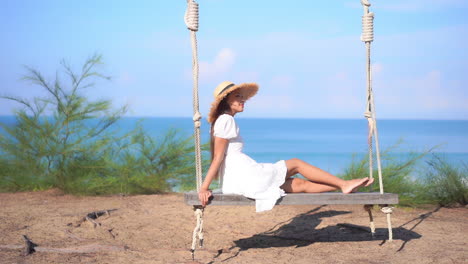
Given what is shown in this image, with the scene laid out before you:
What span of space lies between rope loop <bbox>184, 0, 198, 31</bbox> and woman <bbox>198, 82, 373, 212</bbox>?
Answer: 554 mm

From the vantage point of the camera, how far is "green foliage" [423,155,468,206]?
671 centimetres

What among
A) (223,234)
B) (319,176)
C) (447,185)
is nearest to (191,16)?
(319,176)

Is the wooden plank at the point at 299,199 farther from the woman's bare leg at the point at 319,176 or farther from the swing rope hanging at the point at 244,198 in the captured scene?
the woman's bare leg at the point at 319,176

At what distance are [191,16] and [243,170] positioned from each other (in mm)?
1306

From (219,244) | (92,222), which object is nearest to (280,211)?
(219,244)

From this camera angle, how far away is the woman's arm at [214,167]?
4102 mm

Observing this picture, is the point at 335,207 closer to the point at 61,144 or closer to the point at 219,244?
the point at 219,244

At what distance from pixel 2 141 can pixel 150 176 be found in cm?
222

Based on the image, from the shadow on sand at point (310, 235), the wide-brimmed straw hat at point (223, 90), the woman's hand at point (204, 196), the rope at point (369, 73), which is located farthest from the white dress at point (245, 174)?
the rope at point (369, 73)

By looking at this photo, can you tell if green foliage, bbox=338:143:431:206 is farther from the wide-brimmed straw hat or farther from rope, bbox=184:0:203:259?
rope, bbox=184:0:203:259

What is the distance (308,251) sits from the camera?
15.4 feet

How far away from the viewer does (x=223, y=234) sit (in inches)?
215

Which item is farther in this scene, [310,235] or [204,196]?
[310,235]

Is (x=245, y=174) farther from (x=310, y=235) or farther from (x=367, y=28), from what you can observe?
(x=367, y=28)
